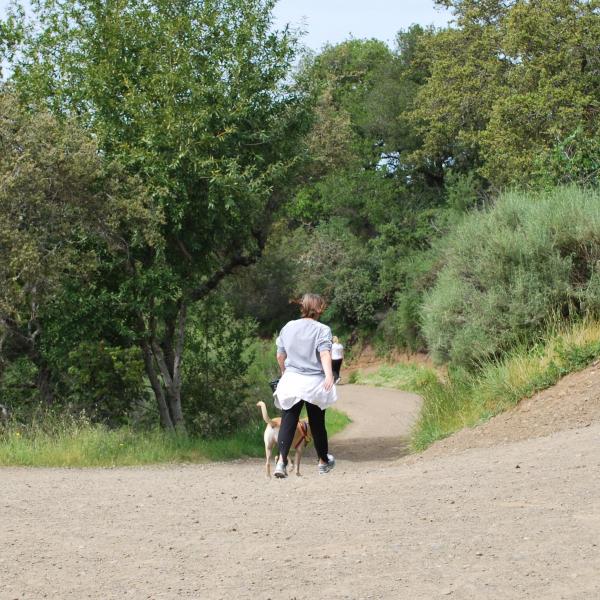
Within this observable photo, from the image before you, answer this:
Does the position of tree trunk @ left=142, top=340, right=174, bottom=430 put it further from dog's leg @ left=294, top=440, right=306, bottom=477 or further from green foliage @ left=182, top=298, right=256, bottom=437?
dog's leg @ left=294, top=440, right=306, bottom=477

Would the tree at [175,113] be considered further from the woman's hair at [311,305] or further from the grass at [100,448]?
the woman's hair at [311,305]

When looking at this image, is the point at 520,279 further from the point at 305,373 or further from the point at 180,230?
the point at 180,230

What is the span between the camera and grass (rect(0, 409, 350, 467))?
13523 mm

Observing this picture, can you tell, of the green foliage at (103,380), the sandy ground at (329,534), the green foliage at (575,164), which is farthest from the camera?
the green foliage at (575,164)

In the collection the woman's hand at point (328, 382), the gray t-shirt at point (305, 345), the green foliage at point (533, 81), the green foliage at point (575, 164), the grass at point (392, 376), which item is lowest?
the grass at point (392, 376)

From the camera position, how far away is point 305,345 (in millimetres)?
9711

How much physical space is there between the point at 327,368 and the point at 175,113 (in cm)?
794

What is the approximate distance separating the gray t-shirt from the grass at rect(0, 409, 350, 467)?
5.14 meters

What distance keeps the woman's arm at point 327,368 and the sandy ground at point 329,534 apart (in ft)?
2.94

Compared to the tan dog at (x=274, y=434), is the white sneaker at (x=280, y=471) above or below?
below

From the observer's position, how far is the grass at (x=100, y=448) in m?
13.5

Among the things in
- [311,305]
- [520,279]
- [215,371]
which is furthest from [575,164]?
[311,305]

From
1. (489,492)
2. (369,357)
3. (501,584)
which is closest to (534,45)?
(369,357)

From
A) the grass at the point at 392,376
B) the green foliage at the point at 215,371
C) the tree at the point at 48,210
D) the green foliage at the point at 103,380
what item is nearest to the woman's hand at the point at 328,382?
the tree at the point at 48,210
